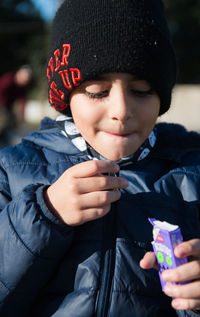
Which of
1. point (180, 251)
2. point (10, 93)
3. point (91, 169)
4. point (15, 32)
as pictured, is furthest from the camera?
point (15, 32)

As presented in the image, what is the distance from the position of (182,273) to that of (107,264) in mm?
361

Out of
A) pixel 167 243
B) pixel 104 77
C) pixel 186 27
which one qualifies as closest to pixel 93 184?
pixel 167 243

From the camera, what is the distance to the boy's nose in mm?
1419

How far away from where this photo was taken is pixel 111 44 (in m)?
1.50

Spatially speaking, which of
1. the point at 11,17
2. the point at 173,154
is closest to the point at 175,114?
the point at 173,154

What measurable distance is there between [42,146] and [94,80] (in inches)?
17.9

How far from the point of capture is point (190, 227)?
1.60 metres

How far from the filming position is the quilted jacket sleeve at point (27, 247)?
134cm

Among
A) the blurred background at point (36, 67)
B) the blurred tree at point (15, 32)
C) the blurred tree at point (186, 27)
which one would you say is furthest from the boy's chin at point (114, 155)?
the blurred tree at point (15, 32)

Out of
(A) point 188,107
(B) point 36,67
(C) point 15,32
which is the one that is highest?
(C) point 15,32

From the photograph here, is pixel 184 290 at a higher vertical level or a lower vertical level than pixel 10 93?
higher

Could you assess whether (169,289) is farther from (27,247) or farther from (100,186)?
(27,247)

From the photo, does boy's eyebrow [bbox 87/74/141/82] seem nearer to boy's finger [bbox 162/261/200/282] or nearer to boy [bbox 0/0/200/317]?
boy [bbox 0/0/200/317]

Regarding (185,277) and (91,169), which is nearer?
(185,277)
